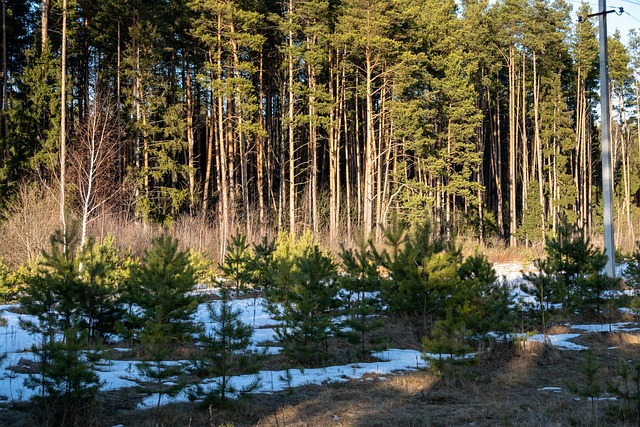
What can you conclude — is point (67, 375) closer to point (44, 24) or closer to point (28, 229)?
point (28, 229)

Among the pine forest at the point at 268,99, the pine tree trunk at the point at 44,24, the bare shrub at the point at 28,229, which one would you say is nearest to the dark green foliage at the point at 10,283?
the pine forest at the point at 268,99

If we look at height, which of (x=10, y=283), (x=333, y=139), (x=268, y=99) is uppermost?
(x=268, y=99)

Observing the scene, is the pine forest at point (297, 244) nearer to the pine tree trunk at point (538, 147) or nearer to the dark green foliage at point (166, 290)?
the dark green foliage at point (166, 290)

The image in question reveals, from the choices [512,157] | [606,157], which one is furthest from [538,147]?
[606,157]

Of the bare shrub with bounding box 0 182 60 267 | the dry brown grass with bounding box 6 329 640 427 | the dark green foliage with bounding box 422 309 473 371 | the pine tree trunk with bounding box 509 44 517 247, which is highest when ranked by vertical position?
the pine tree trunk with bounding box 509 44 517 247

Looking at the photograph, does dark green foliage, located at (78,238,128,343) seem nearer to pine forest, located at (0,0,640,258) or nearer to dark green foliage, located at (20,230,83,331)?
dark green foliage, located at (20,230,83,331)

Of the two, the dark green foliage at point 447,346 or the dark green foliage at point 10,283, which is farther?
the dark green foliage at point 10,283

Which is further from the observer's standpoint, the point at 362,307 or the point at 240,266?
the point at 240,266

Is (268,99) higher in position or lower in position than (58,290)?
higher

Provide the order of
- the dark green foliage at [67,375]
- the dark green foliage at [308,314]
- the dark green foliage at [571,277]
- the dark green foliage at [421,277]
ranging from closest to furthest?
the dark green foliage at [67,375]
the dark green foliage at [308,314]
the dark green foliage at [421,277]
the dark green foliage at [571,277]

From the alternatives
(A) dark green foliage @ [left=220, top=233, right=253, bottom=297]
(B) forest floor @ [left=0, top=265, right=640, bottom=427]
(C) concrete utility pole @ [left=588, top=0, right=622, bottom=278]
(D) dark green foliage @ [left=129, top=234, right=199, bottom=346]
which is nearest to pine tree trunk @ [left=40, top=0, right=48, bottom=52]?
(A) dark green foliage @ [left=220, top=233, right=253, bottom=297]

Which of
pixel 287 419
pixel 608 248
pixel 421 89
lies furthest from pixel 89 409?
pixel 421 89

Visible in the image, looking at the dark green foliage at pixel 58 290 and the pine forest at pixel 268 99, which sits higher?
the pine forest at pixel 268 99

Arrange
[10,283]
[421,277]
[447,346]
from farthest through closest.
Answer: [10,283] → [421,277] → [447,346]
